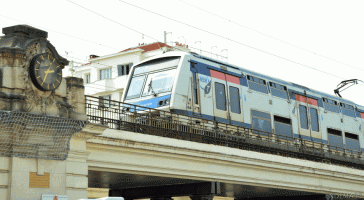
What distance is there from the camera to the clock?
40.3 ft

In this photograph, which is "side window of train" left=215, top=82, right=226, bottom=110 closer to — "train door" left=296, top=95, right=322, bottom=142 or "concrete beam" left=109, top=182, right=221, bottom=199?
"concrete beam" left=109, top=182, right=221, bottom=199

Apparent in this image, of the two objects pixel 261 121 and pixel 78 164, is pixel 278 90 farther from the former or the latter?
pixel 78 164

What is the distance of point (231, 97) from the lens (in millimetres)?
24094

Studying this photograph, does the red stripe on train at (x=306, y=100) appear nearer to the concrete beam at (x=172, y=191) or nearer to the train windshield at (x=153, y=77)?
the train windshield at (x=153, y=77)

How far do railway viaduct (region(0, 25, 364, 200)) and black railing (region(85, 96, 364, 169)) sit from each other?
5 centimetres

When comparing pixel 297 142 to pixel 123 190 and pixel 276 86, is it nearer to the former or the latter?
pixel 276 86

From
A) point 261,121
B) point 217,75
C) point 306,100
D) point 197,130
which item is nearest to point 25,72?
point 197,130

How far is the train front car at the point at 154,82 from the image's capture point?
2172 centimetres

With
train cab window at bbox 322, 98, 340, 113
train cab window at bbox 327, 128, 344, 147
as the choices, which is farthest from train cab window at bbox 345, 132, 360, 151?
train cab window at bbox 322, 98, 340, 113

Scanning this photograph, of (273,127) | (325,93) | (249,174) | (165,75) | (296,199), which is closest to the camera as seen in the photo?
(249,174)

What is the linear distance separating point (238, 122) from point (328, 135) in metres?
8.72

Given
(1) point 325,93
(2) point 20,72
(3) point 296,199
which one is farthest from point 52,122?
(1) point 325,93

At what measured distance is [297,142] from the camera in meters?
27.4

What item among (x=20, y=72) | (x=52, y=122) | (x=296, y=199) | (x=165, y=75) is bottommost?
(x=296, y=199)
